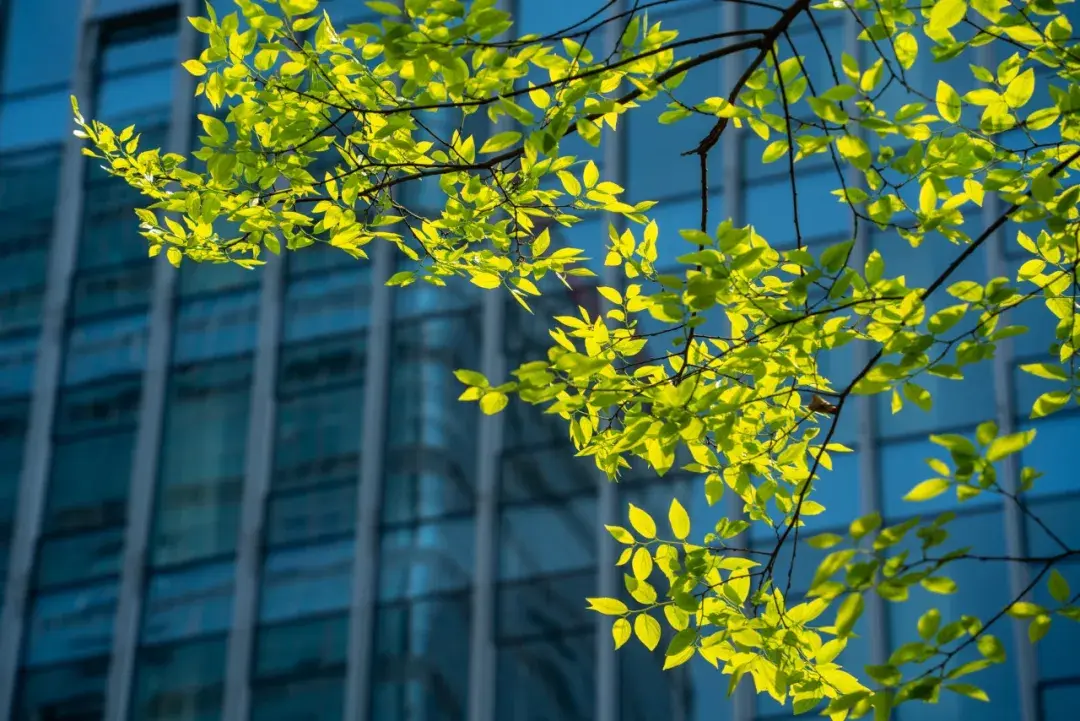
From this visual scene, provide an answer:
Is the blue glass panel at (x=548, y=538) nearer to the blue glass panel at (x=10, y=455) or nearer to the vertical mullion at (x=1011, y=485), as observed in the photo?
the vertical mullion at (x=1011, y=485)

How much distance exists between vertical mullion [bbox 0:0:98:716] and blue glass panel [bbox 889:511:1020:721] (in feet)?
43.3

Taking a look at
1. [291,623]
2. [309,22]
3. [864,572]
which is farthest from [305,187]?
[291,623]

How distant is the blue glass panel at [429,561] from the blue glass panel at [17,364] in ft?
23.9

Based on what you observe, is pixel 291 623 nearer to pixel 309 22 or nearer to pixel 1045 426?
pixel 1045 426

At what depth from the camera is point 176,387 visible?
2331 centimetres

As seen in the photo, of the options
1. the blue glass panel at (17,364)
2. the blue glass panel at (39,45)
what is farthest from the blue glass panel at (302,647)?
the blue glass panel at (39,45)

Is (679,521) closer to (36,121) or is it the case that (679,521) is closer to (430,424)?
(430,424)

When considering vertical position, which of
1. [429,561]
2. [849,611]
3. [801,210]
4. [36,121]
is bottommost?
[849,611]

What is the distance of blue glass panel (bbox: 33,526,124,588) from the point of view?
890 inches

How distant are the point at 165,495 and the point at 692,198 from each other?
9.21m

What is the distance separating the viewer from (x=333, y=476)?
71.5 ft

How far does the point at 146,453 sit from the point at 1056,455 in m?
13.4

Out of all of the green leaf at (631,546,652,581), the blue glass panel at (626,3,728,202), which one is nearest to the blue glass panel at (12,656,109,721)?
the blue glass panel at (626,3,728,202)

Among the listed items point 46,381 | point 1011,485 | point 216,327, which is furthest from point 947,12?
point 46,381
